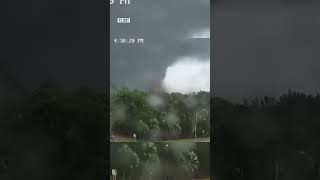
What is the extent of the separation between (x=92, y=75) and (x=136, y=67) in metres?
0.17

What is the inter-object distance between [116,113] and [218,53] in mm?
445

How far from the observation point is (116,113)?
1.54 meters

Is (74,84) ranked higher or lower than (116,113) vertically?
higher

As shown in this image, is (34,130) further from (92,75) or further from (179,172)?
(179,172)

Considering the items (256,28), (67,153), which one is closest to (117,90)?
(67,153)

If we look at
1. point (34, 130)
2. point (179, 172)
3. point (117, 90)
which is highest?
point (117, 90)

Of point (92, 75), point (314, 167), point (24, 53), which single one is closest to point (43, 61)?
point (24, 53)

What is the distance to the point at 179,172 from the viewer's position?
1547 millimetres

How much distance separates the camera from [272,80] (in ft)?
5.11

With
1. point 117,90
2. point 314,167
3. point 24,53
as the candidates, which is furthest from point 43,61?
point 314,167

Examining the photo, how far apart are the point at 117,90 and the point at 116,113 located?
86mm

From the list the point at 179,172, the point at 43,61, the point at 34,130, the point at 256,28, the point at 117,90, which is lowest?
the point at 179,172

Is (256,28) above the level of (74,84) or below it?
above

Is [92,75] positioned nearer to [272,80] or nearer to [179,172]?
[179,172]
